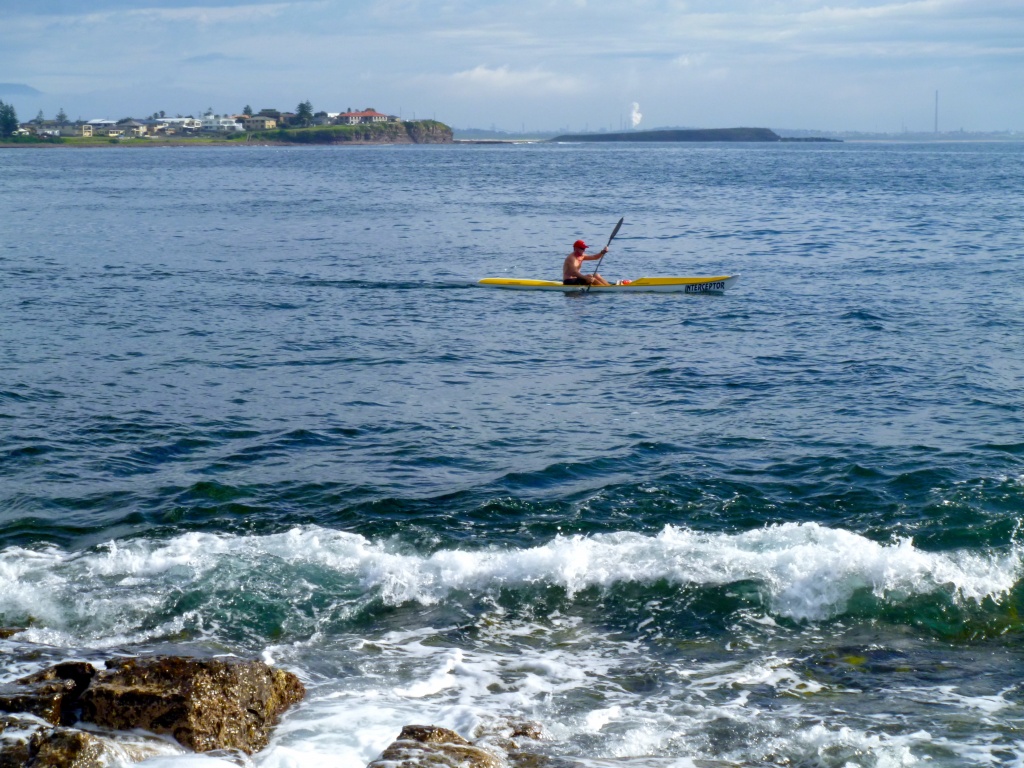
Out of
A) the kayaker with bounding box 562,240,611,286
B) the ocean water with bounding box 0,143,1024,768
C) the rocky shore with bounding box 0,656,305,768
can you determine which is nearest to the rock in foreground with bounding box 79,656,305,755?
the rocky shore with bounding box 0,656,305,768

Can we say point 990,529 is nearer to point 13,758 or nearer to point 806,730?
point 806,730

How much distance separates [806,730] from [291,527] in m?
6.39

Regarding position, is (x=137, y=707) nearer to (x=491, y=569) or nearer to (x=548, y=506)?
(x=491, y=569)

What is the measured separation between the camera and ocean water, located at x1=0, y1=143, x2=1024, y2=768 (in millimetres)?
7930

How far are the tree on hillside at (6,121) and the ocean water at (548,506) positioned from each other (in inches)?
7534

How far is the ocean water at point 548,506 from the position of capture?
26.0 ft

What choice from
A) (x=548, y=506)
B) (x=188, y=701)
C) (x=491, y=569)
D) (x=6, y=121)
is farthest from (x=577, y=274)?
(x=6, y=121)

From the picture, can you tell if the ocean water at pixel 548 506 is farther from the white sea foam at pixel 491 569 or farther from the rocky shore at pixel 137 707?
the rocky shore at pixel 137 707

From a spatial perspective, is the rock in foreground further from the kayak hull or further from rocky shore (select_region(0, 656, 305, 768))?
the kayak hull

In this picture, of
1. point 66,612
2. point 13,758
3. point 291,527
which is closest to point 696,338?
point 291,527

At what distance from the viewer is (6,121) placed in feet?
639

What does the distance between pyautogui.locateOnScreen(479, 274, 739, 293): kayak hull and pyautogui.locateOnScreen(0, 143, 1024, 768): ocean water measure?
0.37 meters

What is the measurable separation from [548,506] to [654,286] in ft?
50.8

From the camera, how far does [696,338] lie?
21438 millimetres
